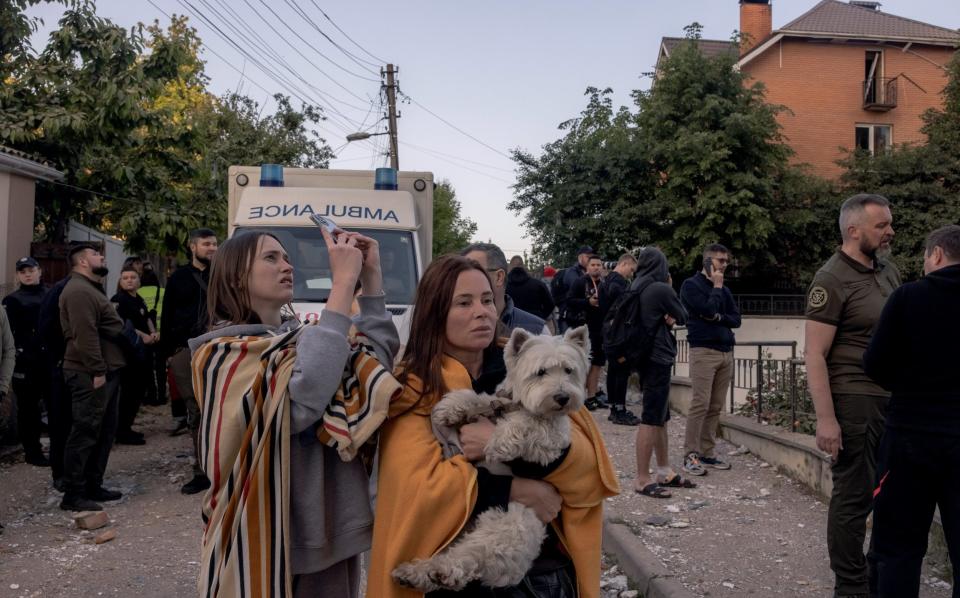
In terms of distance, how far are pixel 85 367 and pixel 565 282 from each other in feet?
25.1

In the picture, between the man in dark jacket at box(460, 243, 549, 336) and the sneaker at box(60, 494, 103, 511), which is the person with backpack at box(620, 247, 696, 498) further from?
the sneaker at box(60, 494, 103, 511)

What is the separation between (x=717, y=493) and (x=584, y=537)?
573 cm

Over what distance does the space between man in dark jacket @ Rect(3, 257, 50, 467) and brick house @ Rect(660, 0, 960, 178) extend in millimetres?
30245

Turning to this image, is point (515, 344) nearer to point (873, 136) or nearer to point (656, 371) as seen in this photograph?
point (656, 371)

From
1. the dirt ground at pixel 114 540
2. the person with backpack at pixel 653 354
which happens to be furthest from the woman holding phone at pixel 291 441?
the person with backpack at pixel 653 354

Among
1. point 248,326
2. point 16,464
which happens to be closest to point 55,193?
point 16,464

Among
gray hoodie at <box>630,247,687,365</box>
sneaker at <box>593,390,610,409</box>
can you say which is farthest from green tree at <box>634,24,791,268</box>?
gray hoodie at <box>630,247,687,365</box>

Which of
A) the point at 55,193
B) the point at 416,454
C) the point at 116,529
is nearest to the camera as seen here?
the point at 416,454

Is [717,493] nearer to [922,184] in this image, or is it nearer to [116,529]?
[116,529]

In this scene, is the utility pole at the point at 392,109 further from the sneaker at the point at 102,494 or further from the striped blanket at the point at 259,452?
the striped blanket at the point at 259,452

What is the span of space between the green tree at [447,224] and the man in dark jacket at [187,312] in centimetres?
3855

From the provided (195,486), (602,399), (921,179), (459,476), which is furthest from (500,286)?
(921,179)

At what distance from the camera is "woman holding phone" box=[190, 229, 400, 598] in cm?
240

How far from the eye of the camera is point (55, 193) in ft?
46.8
